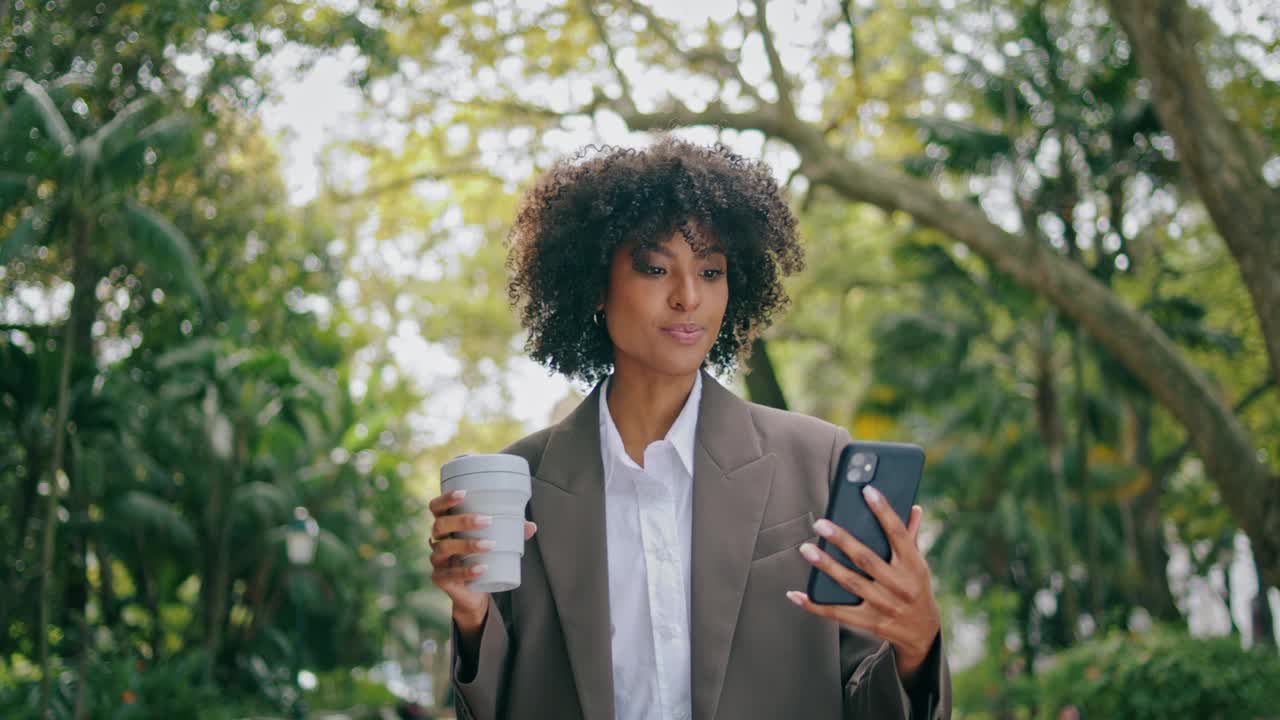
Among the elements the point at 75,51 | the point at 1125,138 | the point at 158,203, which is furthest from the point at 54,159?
the point at 1125,138

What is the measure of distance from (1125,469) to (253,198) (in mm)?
14829

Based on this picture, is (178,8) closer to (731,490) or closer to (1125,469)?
(731,490)

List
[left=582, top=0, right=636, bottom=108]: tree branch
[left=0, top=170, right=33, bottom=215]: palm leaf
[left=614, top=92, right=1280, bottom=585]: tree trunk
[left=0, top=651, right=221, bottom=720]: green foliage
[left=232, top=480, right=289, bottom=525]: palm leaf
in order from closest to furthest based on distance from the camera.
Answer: [left=582, top=0, right=636, bottom=108]: tree branch < [left=614, top=92, right=1280, bottom=585]: tree trunk < [left=0, top=170, right=33, bottom=215]: palm leaf < [left=0, top=651, right=221, bottom=720]: green foliage < [left=232, top=480, right=289, bottom=525]: palm leaf

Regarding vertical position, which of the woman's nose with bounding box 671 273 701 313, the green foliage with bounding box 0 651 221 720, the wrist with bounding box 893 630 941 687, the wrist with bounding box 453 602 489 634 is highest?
the woman's nose with bounding box 671 273 701 313

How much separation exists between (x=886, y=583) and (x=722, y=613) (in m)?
0.35

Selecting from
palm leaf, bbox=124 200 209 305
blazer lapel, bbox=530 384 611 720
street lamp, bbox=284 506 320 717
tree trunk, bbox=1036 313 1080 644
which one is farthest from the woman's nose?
tree trunk, bbox=1036 313 1080 644

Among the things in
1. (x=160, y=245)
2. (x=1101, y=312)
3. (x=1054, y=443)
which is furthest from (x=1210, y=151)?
(x=1054, y=443)

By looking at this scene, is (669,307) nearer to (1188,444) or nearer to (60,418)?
(60,418)

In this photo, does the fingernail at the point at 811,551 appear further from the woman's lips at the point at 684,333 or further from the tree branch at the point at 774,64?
the tree branch at the point at 774,64

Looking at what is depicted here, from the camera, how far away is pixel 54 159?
8773 mm

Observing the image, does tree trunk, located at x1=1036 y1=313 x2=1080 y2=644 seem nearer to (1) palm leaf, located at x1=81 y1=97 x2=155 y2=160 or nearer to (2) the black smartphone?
(1) palm leaf, located at x1=81 y1=97 x2=155 y2=160

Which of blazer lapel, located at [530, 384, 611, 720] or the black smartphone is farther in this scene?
blazer lapel, located at [530, 384, 611, 720]

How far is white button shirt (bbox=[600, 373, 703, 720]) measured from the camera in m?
2.08

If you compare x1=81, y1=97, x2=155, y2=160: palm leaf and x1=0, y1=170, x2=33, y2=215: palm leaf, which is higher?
x1=81, y1=97, x2=155, y2=160: palm leaf
